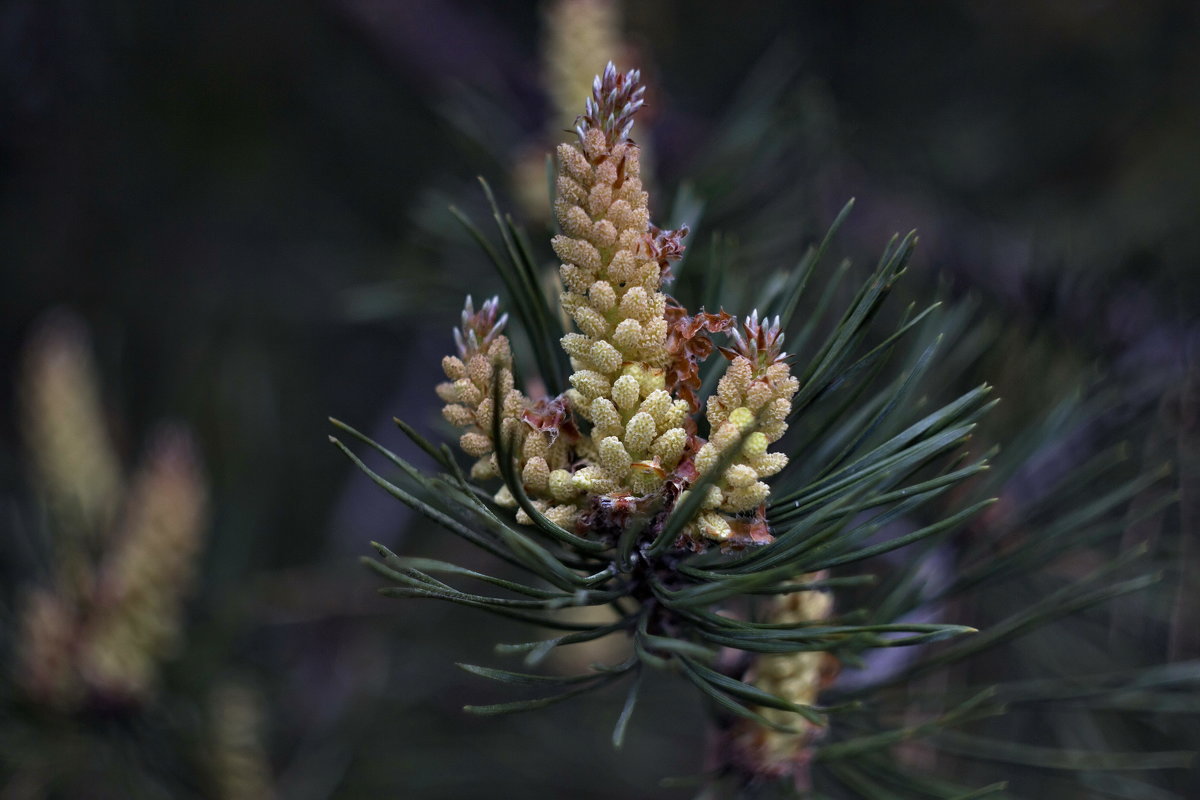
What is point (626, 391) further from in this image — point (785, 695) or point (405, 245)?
point (405, 245)

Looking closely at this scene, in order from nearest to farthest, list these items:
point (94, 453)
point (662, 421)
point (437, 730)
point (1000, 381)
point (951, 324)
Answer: point (662, 421) < point (951, 324) < point (1000, 381) < point (94, 453) < point (437, 730)

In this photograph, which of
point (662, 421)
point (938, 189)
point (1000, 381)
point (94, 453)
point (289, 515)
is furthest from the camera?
point (289, 515)

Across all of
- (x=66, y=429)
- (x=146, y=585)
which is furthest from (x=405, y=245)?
(x=146, y=585)

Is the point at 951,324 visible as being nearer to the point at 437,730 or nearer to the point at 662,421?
the point at 662,421

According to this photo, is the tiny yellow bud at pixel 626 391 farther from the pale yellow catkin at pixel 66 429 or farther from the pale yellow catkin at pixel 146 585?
the pale yellow catkin at pixel 66 429

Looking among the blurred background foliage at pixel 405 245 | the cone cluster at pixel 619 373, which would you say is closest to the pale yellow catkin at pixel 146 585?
the blurred background foliage at pixel 405 245

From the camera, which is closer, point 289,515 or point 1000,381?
point 1000,381

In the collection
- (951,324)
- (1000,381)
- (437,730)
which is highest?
(1000,381)

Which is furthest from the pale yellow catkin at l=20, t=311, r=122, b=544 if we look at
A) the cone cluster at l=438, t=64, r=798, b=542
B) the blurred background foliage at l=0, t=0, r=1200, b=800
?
the cone cluster at l=438, t=64, r=798, b=542

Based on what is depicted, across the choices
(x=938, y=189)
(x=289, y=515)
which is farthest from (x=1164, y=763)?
(x=289, y=515)
